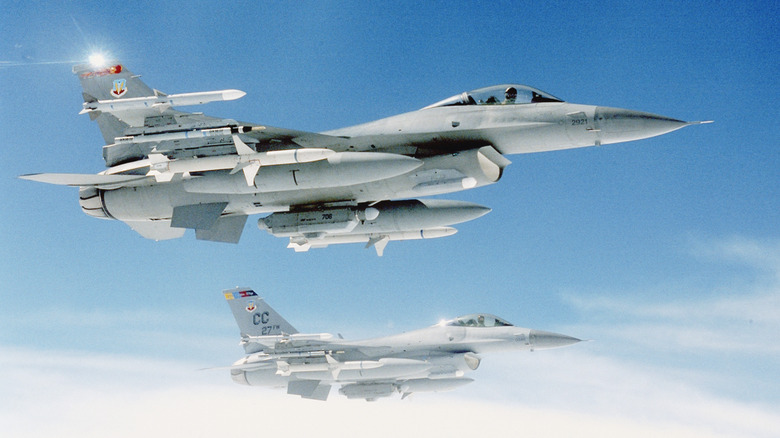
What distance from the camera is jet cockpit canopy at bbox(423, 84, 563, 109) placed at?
655 inches

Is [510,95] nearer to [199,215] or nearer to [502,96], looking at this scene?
[502,96]

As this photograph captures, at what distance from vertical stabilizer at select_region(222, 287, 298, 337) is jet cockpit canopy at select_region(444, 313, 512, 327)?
9.35 metres

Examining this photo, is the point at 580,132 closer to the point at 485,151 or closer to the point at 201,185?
the point at 485,151

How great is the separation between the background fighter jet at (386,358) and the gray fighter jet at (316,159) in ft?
30.7

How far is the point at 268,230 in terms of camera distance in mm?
18219

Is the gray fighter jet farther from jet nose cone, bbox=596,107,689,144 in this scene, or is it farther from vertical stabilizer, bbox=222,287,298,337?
vertical stabilizer, bbox=222,287,298,337

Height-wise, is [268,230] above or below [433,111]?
below

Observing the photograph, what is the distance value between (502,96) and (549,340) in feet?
45.7

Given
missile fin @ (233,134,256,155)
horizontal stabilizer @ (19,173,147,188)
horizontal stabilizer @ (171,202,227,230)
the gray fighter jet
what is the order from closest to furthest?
the gray fighter jet → missile fin @ (233,134,256,155) → horizontal stabilizer @ (19,173,147,188) → horizontal stabilizer @ (171,202,227,230)

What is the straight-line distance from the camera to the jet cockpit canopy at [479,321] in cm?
2839

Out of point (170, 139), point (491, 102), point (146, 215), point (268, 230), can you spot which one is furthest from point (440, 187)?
point (146, 215)

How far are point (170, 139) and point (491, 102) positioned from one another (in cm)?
798

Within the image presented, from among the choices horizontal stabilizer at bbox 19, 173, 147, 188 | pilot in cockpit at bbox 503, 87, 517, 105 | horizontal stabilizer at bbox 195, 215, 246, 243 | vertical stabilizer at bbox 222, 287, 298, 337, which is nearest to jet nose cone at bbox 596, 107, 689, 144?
pilot in cockpit at bbox 503, 87, 517, 105

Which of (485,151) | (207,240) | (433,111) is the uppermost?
(433,111)
